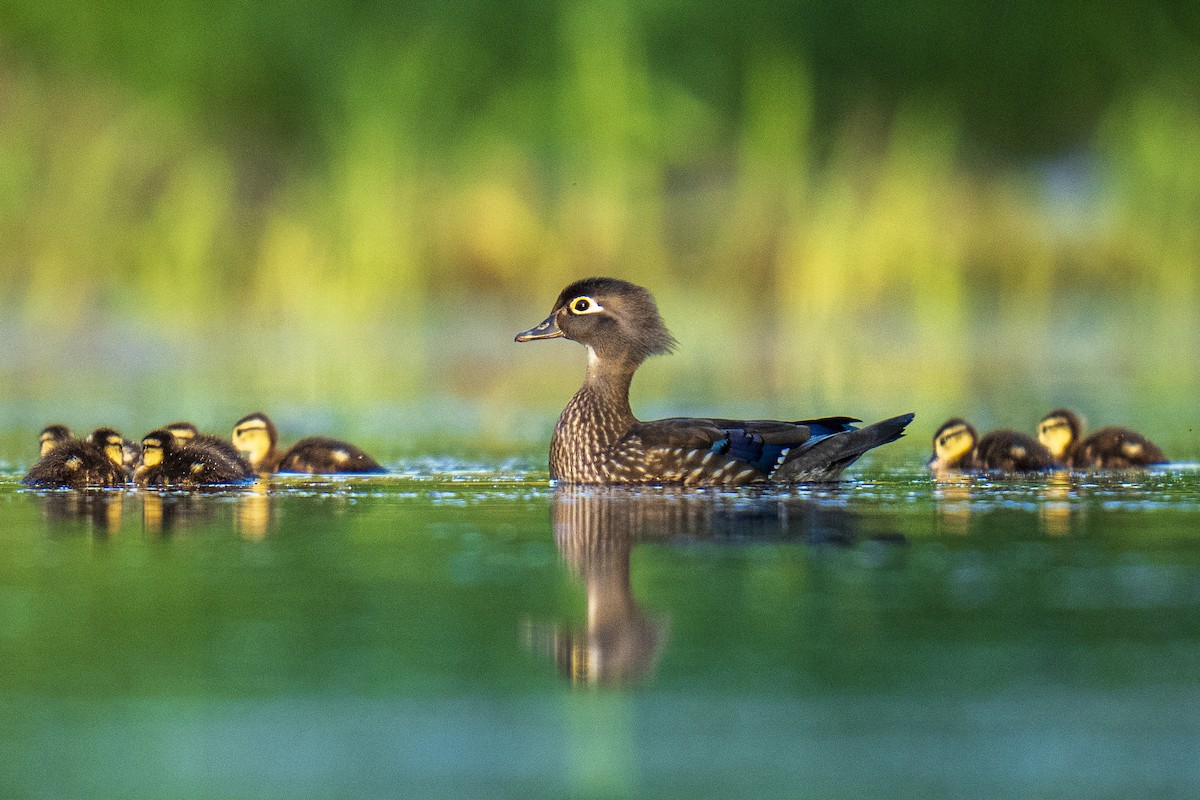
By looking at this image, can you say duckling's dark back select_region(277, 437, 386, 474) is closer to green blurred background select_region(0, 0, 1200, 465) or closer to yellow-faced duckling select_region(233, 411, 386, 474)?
yellow-faced duckling select_region(233, 411, 386, 474)

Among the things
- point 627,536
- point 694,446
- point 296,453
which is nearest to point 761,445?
point 694,446

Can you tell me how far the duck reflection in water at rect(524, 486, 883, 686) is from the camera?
149 inches

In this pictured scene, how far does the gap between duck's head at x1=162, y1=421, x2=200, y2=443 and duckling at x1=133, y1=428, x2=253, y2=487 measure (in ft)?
0.49

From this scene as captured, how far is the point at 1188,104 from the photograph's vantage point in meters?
14.9

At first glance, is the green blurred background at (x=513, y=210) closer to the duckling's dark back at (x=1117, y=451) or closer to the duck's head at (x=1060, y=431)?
the duck's head at (x=1060, y=431)

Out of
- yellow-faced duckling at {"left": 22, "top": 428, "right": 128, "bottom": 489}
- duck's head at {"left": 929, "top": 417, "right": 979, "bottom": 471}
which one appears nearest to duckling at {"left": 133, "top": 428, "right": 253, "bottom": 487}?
yellow-faced duckling at {"left": 22, "top": 428, "right": 128, "bottom": 489}

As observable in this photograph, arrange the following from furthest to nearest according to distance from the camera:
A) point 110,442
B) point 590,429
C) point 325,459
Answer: point 325,459
point 590,429
point 110,442

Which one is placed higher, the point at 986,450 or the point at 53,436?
the point at 53,436

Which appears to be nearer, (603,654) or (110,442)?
(603,654)

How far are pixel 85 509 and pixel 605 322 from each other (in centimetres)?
226

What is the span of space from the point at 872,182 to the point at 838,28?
119 inches

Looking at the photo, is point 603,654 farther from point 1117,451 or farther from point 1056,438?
point 1056,438

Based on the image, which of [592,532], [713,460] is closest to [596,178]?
[713,460]

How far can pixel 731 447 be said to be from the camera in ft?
22.0
